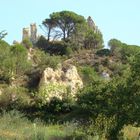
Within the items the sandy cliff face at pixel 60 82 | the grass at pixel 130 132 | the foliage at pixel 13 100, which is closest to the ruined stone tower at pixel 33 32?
the sandy cliff face at pixel 60 82

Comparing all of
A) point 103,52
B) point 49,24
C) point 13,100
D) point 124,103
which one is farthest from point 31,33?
point 124,103

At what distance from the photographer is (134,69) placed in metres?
18.7

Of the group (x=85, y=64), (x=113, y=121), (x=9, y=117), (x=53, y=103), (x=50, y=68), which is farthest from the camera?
(x=85, y=64)

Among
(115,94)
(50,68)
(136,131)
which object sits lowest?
(136,131)

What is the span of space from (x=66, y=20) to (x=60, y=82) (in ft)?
72.3

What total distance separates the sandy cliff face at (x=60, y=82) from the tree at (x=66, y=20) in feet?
62.3

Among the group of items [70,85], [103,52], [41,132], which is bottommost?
[41,132]

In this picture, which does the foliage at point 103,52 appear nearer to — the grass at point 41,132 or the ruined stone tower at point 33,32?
the ruined stone tower at point 33,32

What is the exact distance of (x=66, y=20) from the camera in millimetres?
60062

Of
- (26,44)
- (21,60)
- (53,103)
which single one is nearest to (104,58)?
(26,44)

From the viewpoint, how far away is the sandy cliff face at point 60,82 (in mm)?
35931

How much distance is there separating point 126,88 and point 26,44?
35863 millimetres

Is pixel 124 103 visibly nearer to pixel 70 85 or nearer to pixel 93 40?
pixel 70 85

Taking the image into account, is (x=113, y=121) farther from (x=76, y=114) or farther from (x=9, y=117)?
(x=76, y=114)
